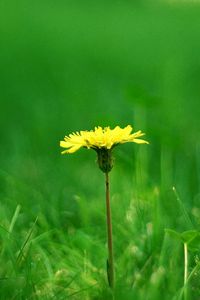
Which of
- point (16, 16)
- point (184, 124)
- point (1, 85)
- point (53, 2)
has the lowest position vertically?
point (184, 124)

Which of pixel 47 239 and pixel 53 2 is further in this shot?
pixel 53 2

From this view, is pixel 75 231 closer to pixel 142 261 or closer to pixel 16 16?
pixel 142 261

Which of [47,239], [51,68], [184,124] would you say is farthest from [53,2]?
[47,239]

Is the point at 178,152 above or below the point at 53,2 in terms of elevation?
below

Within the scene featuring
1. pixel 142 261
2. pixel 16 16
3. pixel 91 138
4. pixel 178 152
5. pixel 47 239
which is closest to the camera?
pixel 91 138

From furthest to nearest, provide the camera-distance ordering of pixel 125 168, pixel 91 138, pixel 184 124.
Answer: pixel 184 124, pixel 125 168, pixel 91 138

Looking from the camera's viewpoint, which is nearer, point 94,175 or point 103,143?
point 103,143

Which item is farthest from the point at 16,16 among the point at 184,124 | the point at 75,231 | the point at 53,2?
the point at 75,231
